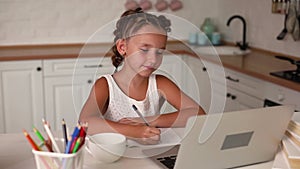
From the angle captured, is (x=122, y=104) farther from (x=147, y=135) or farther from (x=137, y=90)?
(x=147, y=135)

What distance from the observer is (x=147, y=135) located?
53.4 inches

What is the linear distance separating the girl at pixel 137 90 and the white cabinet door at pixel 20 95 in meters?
1.69

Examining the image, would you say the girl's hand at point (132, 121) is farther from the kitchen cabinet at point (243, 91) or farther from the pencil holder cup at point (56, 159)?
the kitchen cabinet at point (243, 91)

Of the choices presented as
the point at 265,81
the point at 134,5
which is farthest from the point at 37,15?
the point at 265,81

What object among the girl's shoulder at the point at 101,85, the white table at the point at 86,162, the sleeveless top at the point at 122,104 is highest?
the girl's shoulder at the point at 101,85

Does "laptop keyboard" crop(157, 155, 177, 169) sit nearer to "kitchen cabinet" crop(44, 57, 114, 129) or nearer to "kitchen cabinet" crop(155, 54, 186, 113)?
"kitchen cabinet" crop(155, 54, 186, 113)

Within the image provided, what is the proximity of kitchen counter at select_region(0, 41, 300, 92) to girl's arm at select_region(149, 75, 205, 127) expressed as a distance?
0.82 m

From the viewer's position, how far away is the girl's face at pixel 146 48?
4.35ft

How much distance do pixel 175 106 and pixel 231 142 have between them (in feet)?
1.60

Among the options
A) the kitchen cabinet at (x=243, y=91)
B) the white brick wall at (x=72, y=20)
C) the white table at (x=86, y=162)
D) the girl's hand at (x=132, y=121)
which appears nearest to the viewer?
the white table at (x=86, y=162)

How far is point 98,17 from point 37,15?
48cm

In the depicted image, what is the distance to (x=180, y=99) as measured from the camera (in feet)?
5.41

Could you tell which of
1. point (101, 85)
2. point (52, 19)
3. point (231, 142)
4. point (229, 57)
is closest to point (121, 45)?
point (101, 85)

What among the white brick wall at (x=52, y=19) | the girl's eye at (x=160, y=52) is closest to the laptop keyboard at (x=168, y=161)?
the girl's eye at (x=160, y=52)
